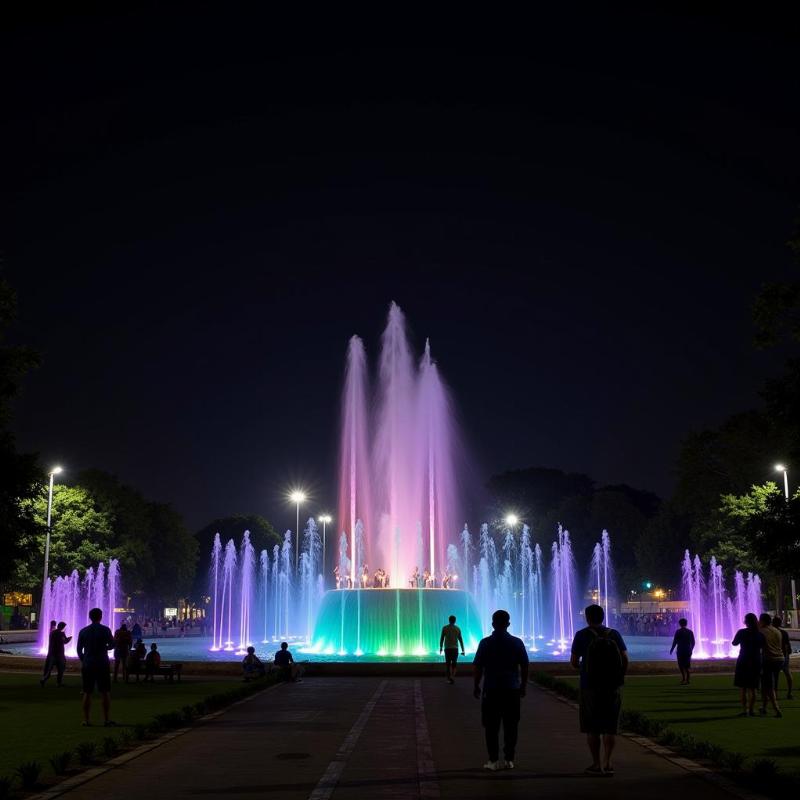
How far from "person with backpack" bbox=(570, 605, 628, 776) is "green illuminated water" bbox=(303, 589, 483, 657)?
29847 millimetres

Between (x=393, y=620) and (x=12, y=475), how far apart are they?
62.6ft

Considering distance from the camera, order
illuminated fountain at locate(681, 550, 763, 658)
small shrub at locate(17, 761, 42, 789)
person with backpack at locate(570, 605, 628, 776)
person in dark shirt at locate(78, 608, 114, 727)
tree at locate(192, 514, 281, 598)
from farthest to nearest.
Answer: tree at locate(192, 514, 281, 598) → illuminated fountain at locate(681, 550, 763, 658) → person in dark shirt at locate(78, 608, 114, 727) → person with backpack at locate(570, 605, 628, 776) → small shrub at locate(17, 761, 42, 789)

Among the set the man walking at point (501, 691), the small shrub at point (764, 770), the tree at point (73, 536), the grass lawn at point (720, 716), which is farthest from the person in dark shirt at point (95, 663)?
the tree at point (73, 536)

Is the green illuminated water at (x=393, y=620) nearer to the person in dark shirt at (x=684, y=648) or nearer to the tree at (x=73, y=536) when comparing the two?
the person in dark shirt at (x=684, y=648)

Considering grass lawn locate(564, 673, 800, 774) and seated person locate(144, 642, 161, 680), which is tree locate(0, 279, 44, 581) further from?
grass lawn locate(564, 673, 800, 774)

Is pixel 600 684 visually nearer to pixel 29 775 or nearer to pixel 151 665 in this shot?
pixel 29 775

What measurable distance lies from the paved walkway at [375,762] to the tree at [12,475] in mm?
9925

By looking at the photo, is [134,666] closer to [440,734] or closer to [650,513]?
[440,734]

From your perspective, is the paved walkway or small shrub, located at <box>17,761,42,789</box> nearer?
the paved walkway

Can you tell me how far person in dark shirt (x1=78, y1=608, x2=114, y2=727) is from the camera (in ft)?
58.4

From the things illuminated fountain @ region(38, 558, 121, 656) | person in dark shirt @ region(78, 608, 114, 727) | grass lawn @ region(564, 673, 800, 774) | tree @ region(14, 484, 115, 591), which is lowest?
grass lawn @ region(564, 673, 800, 774)

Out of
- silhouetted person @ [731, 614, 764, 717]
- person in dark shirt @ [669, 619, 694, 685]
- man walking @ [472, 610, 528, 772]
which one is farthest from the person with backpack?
person in dark shirt @ [669, 619, 694, 685]

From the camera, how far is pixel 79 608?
6925 cm

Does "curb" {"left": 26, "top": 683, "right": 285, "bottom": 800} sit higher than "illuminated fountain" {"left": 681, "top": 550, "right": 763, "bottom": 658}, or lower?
lower
